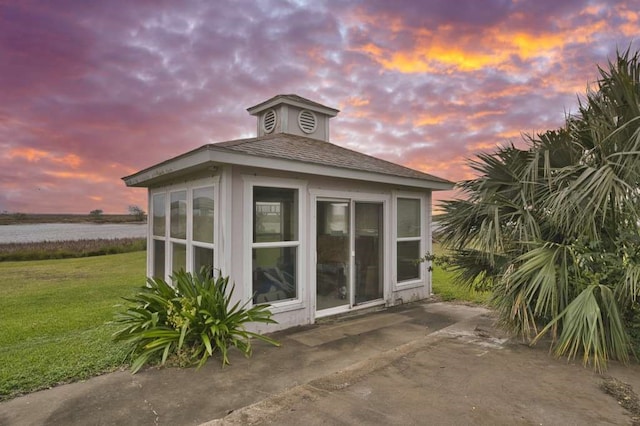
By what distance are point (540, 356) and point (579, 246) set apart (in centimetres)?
136

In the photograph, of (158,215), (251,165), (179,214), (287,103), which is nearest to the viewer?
(251,165)

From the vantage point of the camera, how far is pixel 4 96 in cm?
738

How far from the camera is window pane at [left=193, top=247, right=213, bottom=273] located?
5.07 meters

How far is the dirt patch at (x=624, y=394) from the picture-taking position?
2.75m

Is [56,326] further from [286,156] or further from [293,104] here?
[293,104]

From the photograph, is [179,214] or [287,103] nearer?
[179,214]

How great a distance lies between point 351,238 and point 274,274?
167cm

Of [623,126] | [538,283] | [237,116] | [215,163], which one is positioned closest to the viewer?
[623,126]

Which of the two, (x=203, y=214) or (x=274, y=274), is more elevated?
(x=203, y=214)

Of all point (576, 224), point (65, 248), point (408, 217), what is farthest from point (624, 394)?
point (65, 248)

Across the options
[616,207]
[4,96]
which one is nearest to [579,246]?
[616,207]

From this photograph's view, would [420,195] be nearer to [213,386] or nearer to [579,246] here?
[579,246]

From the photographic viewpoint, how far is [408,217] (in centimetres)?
727

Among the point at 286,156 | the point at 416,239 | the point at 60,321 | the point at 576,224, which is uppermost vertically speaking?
the point at 286,156
